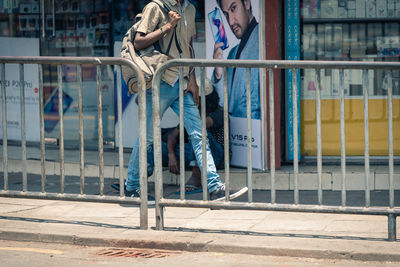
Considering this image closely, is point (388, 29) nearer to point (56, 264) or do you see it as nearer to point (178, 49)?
point (178, 49)

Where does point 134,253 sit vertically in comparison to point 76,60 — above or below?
below

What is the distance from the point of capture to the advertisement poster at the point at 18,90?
1019cm

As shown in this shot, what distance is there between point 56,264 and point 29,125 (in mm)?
5042

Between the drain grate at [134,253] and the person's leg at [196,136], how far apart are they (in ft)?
3.85

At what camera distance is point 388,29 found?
8.66 metres

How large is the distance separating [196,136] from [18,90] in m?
3.96

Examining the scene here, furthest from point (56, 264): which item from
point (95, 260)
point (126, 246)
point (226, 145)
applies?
point (226, 145)

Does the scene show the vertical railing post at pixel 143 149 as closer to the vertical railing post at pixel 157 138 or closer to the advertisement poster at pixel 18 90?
the vertical railing post at pixel 157 138

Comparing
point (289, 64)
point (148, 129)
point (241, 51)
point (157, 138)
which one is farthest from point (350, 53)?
point (157, 138)

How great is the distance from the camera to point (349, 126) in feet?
28.7

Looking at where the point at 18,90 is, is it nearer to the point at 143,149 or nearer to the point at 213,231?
the point at 143,149

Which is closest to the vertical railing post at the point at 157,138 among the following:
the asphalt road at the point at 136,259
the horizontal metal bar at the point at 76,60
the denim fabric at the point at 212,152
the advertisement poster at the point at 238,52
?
the horizontal metal bar at the point at 76,60

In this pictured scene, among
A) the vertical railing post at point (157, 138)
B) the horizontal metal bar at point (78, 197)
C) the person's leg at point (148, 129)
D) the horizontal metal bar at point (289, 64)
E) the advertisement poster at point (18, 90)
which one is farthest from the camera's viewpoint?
the advertisement poster at point (18, 90)

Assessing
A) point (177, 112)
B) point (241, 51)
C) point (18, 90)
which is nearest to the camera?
point (177, 112)
